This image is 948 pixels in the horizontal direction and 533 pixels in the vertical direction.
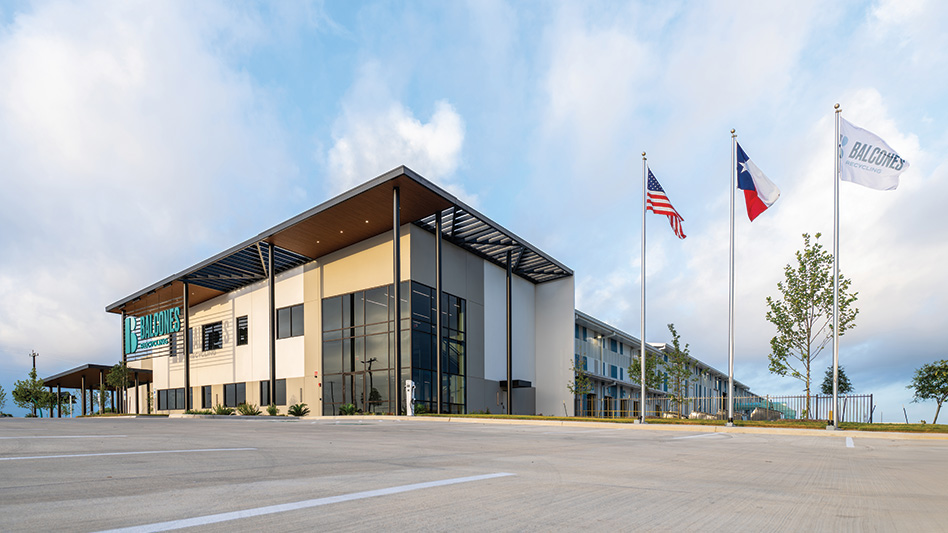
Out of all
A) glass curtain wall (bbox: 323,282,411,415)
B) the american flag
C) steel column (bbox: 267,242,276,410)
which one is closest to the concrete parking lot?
the american flag

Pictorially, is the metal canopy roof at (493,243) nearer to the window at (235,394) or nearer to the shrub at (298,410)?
the shrub at (298,410)

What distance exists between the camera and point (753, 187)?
22.3 meters

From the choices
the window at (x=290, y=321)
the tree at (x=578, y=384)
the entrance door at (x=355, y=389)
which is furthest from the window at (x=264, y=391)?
the tree at (x=578, y=384)

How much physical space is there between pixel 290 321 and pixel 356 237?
28.7 ft

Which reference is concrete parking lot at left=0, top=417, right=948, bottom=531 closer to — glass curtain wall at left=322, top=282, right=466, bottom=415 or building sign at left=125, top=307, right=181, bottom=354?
glass curtain wall at left=322, top=282, right=466, bottom=415

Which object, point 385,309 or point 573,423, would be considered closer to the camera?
point 573,423

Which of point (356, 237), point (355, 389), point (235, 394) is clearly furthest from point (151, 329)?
point (356, 237)

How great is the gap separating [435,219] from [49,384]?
60125mm

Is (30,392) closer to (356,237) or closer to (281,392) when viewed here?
(281,392)

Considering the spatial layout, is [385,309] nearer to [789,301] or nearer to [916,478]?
[789,301]

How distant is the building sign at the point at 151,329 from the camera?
150ft

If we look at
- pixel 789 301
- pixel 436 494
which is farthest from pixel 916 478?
pixel 789 301

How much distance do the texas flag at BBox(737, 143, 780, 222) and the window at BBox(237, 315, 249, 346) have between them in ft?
111

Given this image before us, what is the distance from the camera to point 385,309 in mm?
34438
